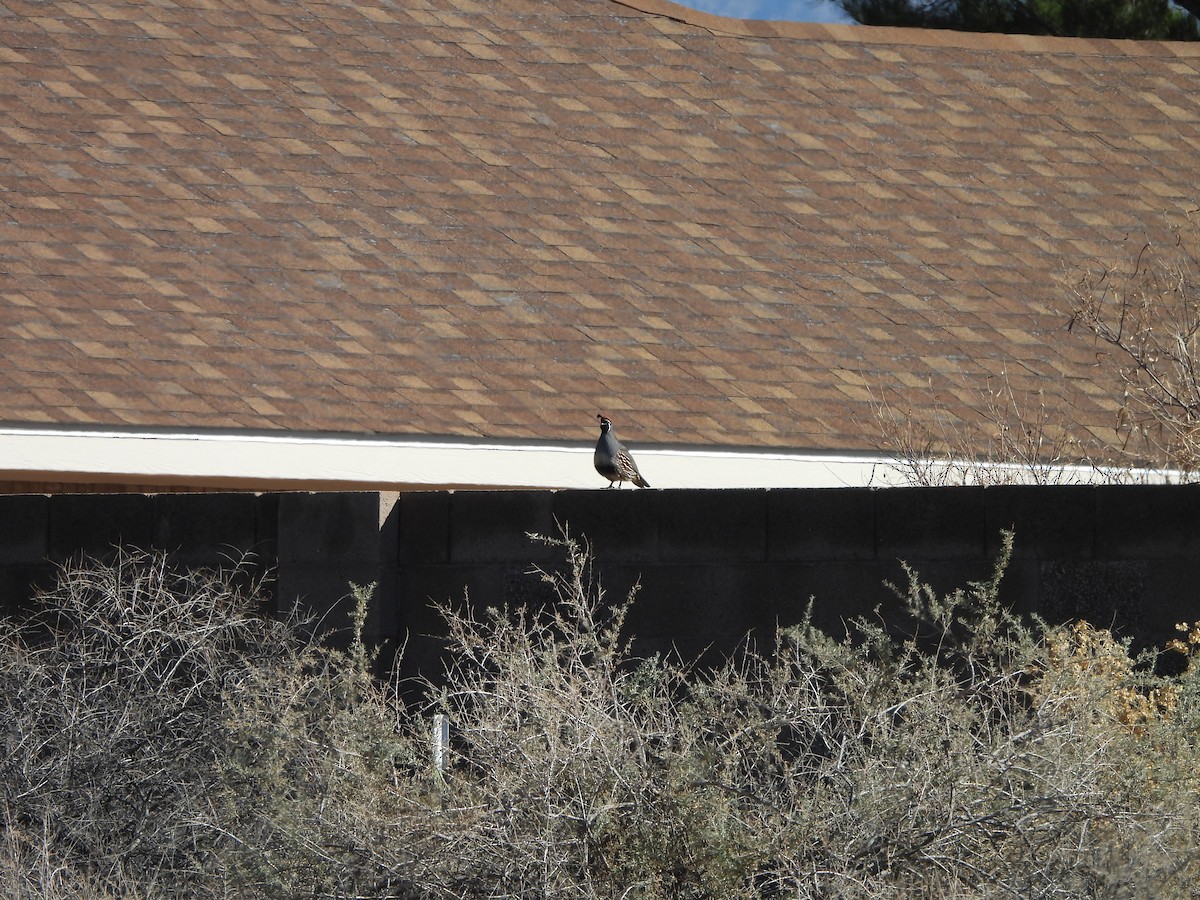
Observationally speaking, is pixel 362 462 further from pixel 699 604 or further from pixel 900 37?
pixel 900 37

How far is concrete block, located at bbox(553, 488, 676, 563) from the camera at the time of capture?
6430mm

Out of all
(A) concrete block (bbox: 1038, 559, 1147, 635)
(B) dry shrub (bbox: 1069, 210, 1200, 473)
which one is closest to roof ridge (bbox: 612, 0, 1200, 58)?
(B) dry shrub (bbox: 1069, 210, 1200, 473)

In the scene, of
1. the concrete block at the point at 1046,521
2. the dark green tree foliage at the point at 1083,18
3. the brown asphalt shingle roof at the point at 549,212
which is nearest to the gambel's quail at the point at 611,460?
the brown asphalt shingle roof at the point at 549,212

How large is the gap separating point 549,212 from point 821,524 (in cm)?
556

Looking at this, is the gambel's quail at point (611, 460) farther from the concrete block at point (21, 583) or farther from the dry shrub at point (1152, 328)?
the concrete block at point (21, 583)

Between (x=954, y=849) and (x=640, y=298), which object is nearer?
(x=954, y=849)

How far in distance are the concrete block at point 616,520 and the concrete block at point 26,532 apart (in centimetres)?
214

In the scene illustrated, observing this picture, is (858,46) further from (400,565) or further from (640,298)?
(400,565)

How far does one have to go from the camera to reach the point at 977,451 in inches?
384

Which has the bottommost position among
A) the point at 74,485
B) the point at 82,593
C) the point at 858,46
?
the point at 74,485

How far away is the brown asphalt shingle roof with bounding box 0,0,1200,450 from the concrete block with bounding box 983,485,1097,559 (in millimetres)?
3867

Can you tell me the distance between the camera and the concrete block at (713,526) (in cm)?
634

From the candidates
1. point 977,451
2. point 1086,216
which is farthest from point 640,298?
point 1086,216

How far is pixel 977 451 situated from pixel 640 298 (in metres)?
2.43
